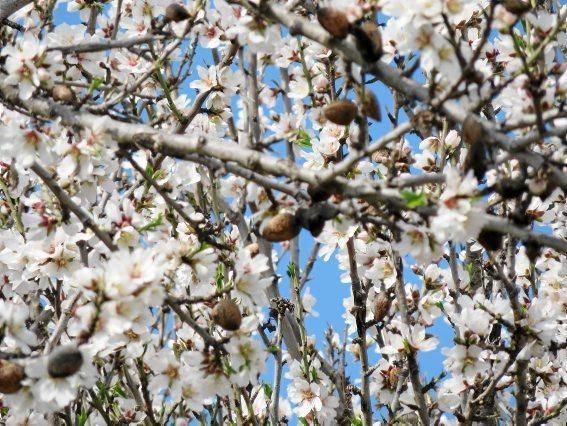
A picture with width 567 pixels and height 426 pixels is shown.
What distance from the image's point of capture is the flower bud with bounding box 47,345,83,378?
2.31 meters

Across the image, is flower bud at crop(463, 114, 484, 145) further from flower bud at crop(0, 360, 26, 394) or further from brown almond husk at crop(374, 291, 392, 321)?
brown almond husk at crop(374, 291, 392, 321)

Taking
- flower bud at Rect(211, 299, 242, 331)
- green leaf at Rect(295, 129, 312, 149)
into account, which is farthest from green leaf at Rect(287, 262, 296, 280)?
flower bud at Rect(211, 299, 242, 331)

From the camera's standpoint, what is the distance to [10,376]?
2.35m

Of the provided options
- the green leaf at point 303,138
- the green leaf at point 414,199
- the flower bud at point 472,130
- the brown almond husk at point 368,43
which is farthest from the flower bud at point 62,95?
A: the flower bud at point 472,130

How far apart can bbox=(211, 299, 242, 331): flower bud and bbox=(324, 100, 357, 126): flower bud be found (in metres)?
0.80

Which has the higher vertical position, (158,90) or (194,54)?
(158,90)

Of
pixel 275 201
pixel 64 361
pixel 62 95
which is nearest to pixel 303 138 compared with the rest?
pixel 275 201

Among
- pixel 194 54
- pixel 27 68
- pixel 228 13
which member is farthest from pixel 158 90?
pixel 27 68

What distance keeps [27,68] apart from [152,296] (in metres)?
1.16

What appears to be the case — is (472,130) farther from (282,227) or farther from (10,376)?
(10,376)

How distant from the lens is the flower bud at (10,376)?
2355 millimetres

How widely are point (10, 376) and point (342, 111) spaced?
1434 millimetres

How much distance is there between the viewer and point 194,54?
4.16 metres

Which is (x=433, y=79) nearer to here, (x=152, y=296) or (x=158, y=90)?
(x=152, y=296)
